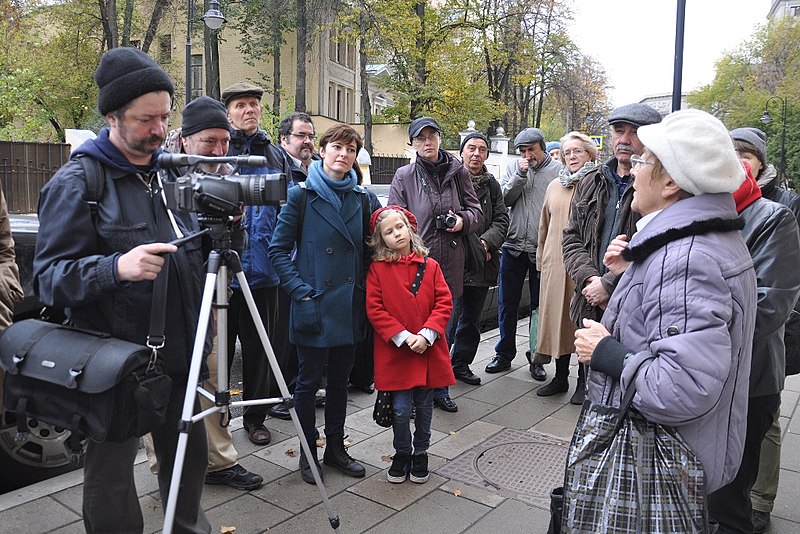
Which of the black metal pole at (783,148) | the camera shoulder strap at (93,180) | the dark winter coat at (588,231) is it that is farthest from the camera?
the black metal pole at (783,148)

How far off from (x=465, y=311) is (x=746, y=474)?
2945mm

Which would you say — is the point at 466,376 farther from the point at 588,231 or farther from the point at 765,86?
the point at 765,86

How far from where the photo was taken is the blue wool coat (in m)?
3.77

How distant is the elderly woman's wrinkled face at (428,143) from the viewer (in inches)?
201

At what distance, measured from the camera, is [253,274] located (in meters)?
4.32

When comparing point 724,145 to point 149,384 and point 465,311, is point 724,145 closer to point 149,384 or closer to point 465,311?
point 149,384

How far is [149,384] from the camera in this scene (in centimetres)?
230

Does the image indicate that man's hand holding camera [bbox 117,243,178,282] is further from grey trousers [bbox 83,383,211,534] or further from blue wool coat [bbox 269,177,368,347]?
blue wool coat [bbox 269,177,368,347]

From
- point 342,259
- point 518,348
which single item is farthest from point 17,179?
point 342,259

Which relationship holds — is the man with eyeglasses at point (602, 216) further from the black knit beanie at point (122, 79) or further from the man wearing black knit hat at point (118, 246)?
the black knit beanie at point (122, 79)

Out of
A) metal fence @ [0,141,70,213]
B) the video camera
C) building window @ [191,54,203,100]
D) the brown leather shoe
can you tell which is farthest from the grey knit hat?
building window @ [191,54,203,100]

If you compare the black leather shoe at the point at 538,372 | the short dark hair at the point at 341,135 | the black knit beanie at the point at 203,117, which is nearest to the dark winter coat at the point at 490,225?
the black leather shoe at the point at 538,372

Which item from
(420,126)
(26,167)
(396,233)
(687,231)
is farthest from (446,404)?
(26,167)

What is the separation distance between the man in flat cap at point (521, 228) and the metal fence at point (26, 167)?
12.9m
